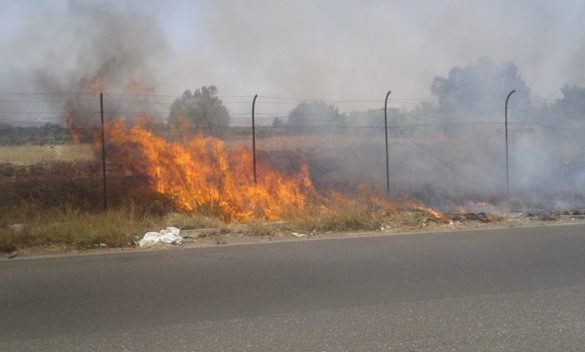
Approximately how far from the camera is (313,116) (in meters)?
13.3

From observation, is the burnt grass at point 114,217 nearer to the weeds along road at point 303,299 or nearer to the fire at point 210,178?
the fire at point 210,178

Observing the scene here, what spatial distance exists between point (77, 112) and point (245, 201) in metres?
4.95

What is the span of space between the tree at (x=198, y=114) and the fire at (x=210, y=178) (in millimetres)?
621

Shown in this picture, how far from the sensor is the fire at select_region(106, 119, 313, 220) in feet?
34.4

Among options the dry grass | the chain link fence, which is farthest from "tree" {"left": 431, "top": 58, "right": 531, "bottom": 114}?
the dry grass

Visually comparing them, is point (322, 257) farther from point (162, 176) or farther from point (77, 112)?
point (77, 112)

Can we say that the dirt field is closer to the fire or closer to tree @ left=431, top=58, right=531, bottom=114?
the fire

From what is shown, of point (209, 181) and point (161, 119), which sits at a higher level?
point (161, 119)

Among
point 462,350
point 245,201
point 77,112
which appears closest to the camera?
point 462,350

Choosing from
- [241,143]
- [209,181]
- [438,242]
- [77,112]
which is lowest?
[438,242]

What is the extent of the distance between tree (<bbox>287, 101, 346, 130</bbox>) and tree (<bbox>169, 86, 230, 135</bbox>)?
182 centimetres

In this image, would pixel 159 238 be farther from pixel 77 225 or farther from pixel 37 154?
pixel 37 154

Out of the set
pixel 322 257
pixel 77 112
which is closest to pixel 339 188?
pixel 322 257

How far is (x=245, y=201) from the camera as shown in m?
10.6
